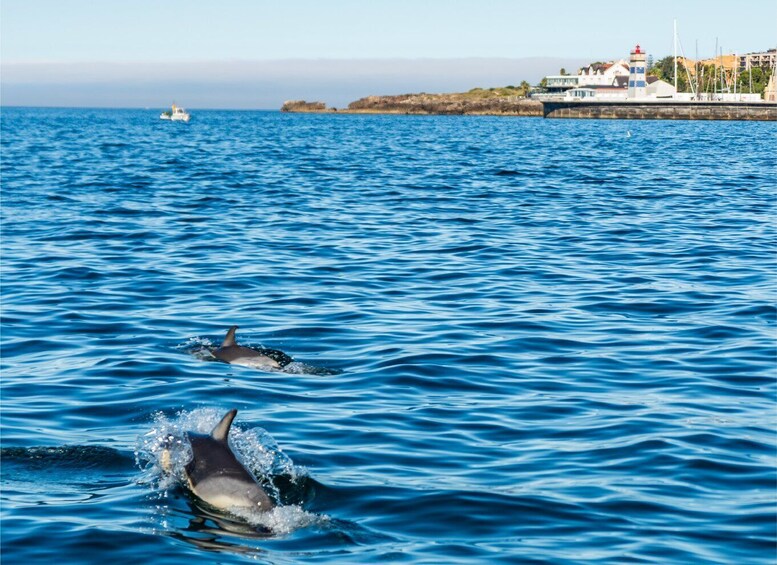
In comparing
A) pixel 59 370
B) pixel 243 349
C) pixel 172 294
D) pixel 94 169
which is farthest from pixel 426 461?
pixel 94 169

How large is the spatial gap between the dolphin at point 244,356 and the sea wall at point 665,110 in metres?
129

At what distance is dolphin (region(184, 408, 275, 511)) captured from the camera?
8.85m

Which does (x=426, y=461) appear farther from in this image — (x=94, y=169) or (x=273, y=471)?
(x=94, y=169)

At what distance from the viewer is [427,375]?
43.4 ft

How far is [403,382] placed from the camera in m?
12.9

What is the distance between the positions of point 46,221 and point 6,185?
1194 centimetres

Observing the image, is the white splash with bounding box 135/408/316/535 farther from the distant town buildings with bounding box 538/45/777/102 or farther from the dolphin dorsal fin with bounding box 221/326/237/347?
the distant town buildings with bounding box 538/45/777/102

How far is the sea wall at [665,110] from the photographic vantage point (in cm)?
13325

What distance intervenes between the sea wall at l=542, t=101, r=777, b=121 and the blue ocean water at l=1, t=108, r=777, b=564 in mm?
110077

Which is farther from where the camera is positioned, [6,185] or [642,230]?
[6,185]

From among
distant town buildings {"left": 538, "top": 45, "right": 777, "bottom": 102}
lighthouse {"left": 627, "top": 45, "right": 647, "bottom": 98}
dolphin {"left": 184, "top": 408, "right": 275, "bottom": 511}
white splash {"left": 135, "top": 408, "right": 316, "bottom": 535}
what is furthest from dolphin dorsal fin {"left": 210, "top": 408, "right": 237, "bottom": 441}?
lighthouse {"left": 627, "top": 45, "right": 647, "bottom": 98}

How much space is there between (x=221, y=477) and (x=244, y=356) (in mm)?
4877

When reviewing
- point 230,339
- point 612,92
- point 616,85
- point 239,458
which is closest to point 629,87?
point 612,92

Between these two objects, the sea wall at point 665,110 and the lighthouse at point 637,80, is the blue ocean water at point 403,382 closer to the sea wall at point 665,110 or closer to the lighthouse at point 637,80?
the sea wall at point 665,110
